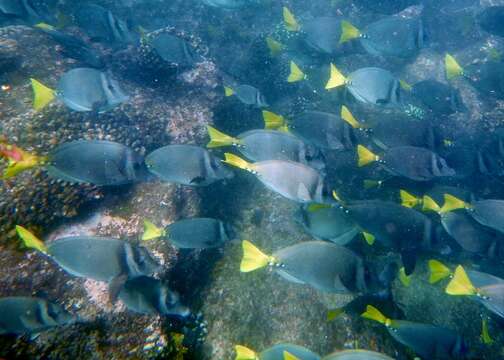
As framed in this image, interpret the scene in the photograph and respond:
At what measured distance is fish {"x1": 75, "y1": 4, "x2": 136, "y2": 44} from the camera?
6.15 metres

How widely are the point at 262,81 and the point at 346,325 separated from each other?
5779 mm

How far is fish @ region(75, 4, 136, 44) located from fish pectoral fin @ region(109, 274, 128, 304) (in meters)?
4.96

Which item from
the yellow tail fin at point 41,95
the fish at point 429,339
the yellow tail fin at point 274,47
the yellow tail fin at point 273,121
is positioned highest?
the yellow tail fin at point 41,95

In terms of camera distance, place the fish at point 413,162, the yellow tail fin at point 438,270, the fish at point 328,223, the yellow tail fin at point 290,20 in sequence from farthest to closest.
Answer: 1. the yellow tail fin at point 290,20
2. the fish at point 413,162
3. the fish at point 328,223
4. the yellow tail fin at point 438,270

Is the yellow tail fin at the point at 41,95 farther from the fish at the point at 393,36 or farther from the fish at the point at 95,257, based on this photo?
the fish at the point at 393,36

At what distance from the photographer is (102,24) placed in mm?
6199

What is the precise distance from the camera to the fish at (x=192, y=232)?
395 centimetres

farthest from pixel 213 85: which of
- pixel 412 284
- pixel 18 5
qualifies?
pixel 412 284

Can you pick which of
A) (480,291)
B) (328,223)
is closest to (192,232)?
(328,223)

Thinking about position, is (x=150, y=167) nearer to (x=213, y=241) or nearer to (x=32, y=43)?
(x=213, y=241)

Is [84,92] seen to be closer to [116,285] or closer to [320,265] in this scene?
[116,285]

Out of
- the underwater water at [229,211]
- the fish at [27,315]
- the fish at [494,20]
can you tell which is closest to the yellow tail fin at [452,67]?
the underwater water at [229,211]

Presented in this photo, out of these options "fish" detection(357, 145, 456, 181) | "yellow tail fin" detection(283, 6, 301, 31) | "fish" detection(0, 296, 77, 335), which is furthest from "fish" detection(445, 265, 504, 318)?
"yellow tail fin" detection(283, 6, 301, 31)

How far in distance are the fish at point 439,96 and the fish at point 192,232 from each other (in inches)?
200
